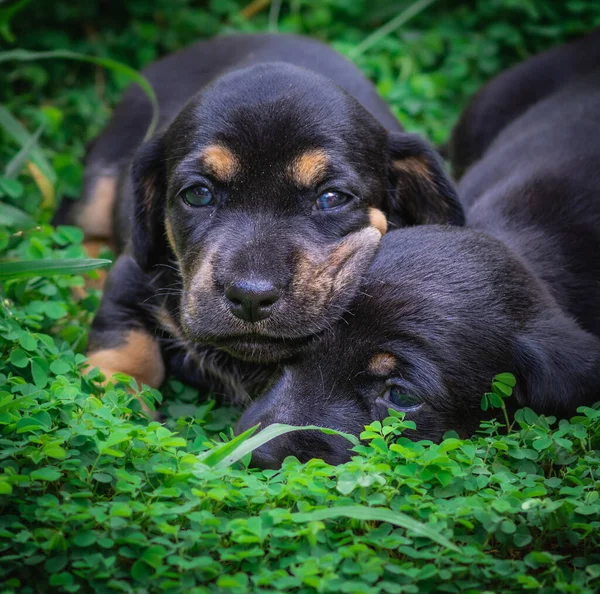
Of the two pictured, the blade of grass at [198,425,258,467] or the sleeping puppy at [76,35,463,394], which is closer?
the blade of grass at [198,425,258,467]

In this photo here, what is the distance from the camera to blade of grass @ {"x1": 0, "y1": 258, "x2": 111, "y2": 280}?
377 cm

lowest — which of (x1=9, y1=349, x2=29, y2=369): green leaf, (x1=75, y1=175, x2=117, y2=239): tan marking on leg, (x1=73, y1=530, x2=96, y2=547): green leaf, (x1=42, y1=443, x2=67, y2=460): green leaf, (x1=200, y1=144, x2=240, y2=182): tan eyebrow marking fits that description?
(x1=75, y1=175, x2=117, y2=239): tan marking on leg

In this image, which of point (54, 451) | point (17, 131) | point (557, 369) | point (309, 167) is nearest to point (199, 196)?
point (309, 167)

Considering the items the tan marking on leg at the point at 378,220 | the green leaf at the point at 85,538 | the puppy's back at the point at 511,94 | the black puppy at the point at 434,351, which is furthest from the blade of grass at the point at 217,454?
the puppy's back at the point at 511,94

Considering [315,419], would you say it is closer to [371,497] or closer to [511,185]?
[371,497]

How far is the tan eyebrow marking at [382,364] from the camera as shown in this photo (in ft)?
11.6

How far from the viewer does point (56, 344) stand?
4332mm

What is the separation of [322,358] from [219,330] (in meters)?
0.45

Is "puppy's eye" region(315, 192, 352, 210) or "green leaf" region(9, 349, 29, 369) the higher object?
"puppy's eye" region(315, 192, 352, 210)

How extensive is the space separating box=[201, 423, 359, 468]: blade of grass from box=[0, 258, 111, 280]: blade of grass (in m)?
1.02

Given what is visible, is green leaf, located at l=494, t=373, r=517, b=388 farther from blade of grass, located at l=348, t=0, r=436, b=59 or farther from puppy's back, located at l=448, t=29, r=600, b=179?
blade of grass, located at l=348, t=0, r=436, b=59

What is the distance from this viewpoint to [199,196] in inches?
161

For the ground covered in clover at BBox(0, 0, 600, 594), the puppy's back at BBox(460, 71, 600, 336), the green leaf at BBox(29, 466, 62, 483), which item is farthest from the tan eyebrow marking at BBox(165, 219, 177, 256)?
the green leaf at BBox(29, 466, 62, 483)

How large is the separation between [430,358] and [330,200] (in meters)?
0.92
